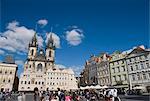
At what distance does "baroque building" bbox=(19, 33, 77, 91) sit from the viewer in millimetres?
80125

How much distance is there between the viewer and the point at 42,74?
83.6 meters

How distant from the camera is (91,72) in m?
69.9

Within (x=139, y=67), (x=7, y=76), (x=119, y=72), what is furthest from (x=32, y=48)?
(x=139, y=67)

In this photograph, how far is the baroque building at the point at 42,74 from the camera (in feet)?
263

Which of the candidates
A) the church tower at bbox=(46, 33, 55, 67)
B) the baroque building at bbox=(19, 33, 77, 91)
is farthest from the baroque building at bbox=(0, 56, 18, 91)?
the church tower at bbox=(46, 33, 55, 67)

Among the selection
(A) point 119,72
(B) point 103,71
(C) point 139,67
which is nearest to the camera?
(C) point 139,67

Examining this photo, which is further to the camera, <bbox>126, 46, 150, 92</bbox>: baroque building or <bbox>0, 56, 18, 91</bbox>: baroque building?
<bbox>0, 56, 18, 91</bbox>: baroque building

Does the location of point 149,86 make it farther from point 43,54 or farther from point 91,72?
point 43,54

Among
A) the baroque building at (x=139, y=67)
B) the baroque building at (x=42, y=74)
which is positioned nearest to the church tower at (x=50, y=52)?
A: the baroque building at (x=42, y=74)

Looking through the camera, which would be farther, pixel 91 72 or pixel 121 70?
pixel 91 72

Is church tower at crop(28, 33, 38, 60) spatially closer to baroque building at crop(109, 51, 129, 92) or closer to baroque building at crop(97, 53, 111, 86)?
baroque building at crop(97, 53, 111, 86)

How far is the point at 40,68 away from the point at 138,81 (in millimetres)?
53216

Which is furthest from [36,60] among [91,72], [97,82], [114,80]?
[114,80]

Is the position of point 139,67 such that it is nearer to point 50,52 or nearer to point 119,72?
point 119,72
